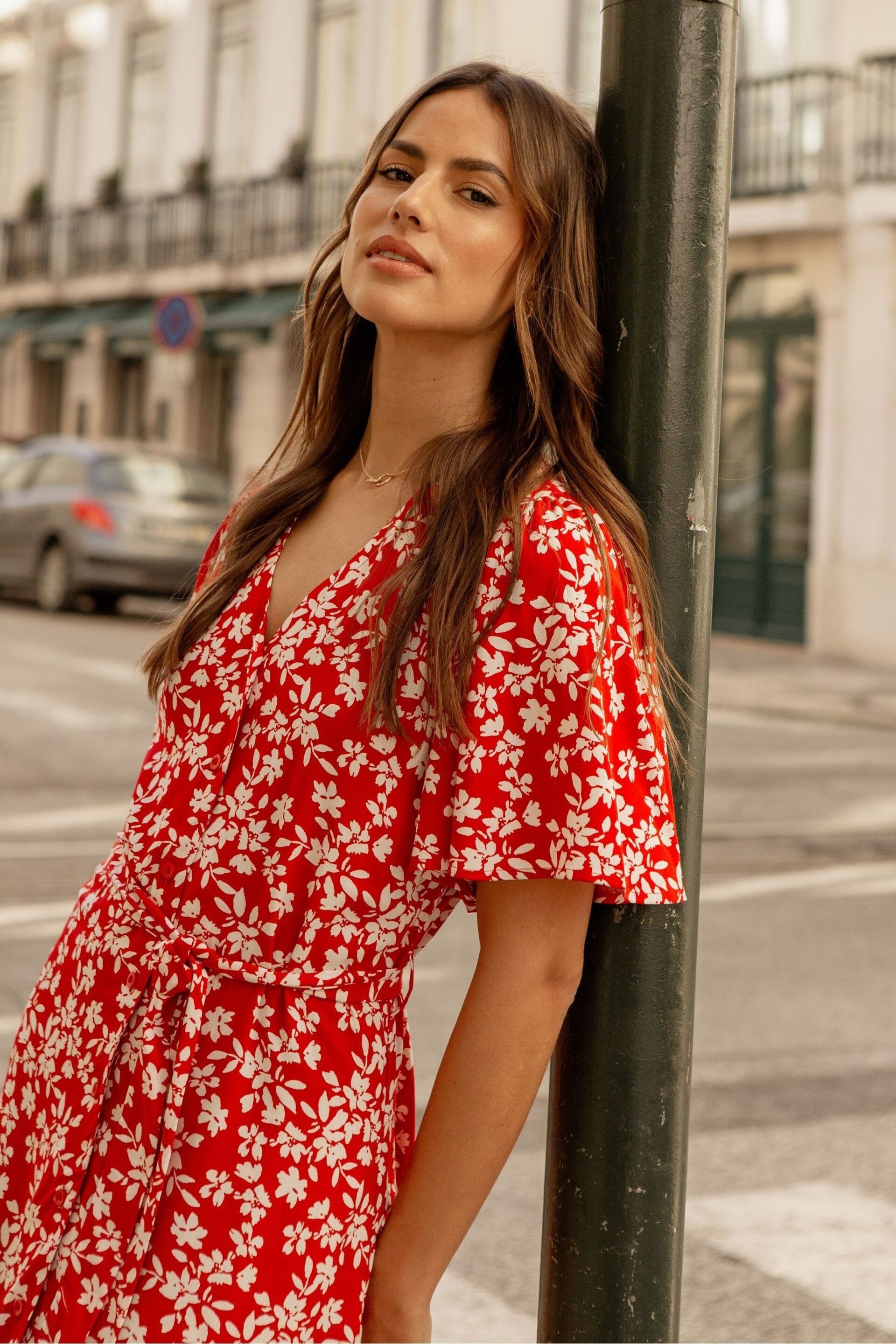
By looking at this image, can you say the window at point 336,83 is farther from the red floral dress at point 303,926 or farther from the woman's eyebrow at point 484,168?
the red floral dress at point 303,926

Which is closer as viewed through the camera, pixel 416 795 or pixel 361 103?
pixel 416 795

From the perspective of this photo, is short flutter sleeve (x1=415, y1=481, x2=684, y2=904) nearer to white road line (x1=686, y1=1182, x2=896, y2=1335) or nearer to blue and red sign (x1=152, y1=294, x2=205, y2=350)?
white road line (x1=686, y1=1182, x2=896, y2=1335)

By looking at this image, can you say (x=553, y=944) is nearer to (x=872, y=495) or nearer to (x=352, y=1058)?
(x=352, y=1058)

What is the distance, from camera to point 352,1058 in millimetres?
1726

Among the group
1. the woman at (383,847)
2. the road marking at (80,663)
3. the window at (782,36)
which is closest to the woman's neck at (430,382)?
the woman at (383,847)

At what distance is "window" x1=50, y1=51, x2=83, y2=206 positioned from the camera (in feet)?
105

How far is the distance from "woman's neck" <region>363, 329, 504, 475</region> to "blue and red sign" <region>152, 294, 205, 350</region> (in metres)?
16.8

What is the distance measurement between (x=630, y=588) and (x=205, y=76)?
27.9m

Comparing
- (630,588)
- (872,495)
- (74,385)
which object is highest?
(74,385)

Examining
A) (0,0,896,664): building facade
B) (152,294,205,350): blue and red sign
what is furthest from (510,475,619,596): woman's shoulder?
(152,294,205,350): blue and red sign

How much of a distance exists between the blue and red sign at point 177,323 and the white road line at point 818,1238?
50.1ft

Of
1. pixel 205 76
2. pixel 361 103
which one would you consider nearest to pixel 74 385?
pixel 205 76

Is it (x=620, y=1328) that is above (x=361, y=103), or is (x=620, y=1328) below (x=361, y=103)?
below

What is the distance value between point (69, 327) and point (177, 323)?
458 inches
